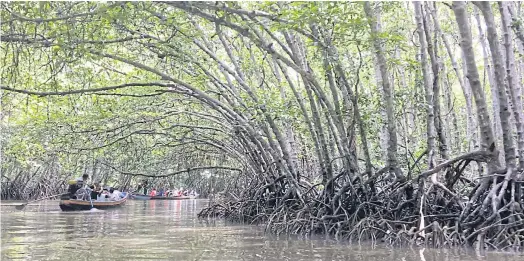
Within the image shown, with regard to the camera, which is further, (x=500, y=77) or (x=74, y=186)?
(x=74, y=186)

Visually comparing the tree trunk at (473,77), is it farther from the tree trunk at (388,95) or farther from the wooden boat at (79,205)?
the wooden boat at (79,205)

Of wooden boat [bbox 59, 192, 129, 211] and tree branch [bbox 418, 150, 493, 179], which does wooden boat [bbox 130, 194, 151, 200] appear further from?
tree branch [bbox 418, 150, 493, 179]

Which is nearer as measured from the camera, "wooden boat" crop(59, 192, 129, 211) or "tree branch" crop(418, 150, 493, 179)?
"tree branch" crop(418, 150, 493, 179)

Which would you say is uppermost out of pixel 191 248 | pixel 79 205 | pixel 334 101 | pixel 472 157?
pixel 334 101

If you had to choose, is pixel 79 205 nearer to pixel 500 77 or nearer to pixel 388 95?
pixel 388 95

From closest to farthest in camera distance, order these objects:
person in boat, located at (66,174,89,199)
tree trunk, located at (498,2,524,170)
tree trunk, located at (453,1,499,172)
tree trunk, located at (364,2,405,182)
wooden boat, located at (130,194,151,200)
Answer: tree trunk, located at (453,1,499,172)
tree trunk, located at (498,2,524,170)
tree trunk, located at (364,2,405,182)
person in boat, located at (66,174,89,199)
wooden boat, located at (130,194,151,200)

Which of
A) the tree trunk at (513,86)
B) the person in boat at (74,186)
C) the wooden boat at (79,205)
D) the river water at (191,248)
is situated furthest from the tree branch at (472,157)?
the person in boat at (74,186)

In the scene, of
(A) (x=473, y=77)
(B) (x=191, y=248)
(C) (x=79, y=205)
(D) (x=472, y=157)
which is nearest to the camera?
(A) (x=473, y=77)

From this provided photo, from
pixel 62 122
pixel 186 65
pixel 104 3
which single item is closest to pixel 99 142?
pixel 62 122

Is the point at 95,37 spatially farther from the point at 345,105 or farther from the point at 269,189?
the point at 269,189

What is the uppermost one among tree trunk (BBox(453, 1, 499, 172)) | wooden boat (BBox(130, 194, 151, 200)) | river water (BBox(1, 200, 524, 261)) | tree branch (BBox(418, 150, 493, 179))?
tree trunk (BBox(453, 1, 499, 172))

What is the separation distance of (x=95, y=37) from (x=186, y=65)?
8.62 feet

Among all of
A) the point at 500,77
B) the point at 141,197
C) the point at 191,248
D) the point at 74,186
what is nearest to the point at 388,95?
the point at 500,77

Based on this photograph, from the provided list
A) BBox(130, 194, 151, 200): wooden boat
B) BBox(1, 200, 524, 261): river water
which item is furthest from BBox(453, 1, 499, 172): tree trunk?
BBox(130, 194, 151, 200): wooden boat
